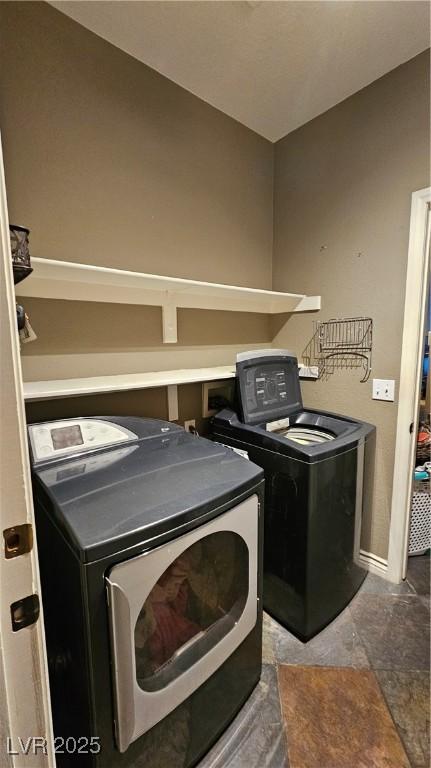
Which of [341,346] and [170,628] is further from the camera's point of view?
[341,346]

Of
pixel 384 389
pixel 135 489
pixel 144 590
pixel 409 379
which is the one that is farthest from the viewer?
pixel 384 389

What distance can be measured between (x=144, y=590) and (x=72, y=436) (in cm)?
64

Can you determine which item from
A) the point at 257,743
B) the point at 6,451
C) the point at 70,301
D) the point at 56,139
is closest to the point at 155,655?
the point at 257,743

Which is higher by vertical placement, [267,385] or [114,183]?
[114,183]

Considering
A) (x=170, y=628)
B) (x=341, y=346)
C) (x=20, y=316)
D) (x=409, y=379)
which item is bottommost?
(x=170, y=628)

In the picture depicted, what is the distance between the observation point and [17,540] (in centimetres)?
50

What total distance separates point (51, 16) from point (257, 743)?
2.88 meters

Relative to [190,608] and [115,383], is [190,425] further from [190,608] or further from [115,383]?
[190,608]

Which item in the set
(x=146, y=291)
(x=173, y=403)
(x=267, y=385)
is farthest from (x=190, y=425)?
(x=146, y=291)

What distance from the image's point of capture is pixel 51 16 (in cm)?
131

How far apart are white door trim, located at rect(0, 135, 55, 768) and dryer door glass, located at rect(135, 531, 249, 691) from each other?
0.30 meters

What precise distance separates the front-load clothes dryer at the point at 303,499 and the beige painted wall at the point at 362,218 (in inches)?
10.9

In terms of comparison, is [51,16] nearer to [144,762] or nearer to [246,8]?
[246,8]

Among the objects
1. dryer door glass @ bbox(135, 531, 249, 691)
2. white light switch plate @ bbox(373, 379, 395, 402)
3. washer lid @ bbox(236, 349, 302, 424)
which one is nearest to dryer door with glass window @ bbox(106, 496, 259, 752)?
dryer door glass @ bbox(135, 531, 249, 691)
